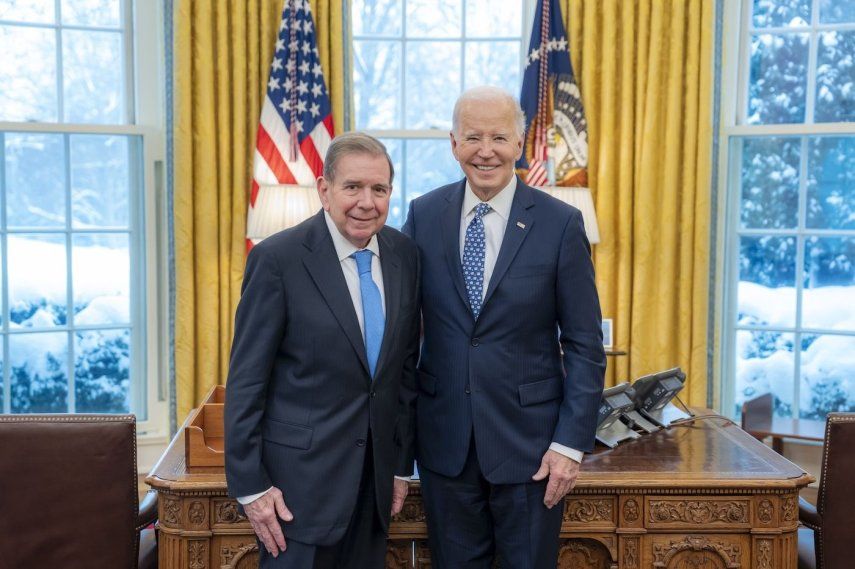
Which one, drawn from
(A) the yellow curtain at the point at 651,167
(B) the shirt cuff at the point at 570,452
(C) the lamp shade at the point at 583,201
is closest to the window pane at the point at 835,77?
(A) the yellow curtain at the point at 651,167

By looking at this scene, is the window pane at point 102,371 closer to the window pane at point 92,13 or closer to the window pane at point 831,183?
the window pane at point 92,13

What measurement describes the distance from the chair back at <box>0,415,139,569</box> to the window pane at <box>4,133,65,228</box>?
2.20 metres

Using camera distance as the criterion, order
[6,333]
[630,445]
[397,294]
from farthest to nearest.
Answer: [6,333] < [630,445] < [397,294]

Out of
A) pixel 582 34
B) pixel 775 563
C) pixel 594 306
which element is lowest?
pixel 775 563

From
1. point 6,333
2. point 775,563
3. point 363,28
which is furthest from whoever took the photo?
point 363,28

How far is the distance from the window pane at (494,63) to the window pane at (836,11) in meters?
1.59

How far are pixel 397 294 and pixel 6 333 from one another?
3.11 metres

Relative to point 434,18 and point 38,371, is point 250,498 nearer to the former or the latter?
point 38,371

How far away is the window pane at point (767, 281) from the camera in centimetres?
451

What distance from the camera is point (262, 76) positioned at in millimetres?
4348

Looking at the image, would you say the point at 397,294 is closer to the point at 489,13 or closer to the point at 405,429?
the point at 405,429

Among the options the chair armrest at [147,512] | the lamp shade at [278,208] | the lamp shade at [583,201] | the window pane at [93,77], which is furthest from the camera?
the window pane at [93,77]

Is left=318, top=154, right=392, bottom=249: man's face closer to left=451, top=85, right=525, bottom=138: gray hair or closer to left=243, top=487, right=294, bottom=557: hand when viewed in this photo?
left=451, top=85, right=525, bottom=138: gray hair

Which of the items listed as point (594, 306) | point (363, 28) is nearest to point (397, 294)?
point (594, 306)
